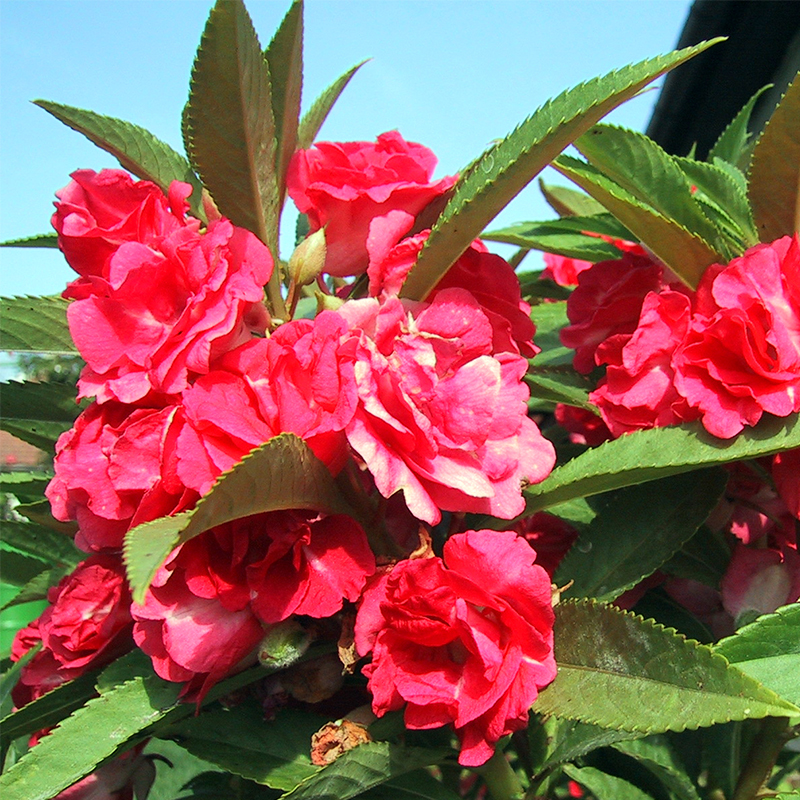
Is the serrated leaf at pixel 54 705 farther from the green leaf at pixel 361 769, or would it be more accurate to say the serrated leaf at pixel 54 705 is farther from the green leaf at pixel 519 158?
the green leaf at pixel 519 158

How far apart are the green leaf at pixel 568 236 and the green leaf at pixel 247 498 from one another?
0.62 m

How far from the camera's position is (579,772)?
100 cm

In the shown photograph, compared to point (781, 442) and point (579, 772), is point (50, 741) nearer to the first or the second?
point (579, 772)

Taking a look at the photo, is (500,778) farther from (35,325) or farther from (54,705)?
(35,325)

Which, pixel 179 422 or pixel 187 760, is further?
pixel 187 760

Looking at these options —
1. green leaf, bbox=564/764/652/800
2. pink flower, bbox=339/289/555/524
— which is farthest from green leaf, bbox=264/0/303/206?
green leaf, bbox=564/764/652/800

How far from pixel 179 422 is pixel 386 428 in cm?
17

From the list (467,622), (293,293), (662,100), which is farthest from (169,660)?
(662,100)

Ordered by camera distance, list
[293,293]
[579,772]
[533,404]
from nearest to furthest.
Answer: [293,293] < [579,772] < [533,404]

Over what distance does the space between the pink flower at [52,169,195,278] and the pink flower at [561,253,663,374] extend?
490mm

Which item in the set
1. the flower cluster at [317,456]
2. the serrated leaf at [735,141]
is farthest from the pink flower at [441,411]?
the serrated leaf at [735,141]

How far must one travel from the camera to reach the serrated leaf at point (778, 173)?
32.9 inches

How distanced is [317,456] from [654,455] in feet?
1.02

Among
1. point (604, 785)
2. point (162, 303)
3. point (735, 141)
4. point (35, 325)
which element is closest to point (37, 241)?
point (35, 325)
